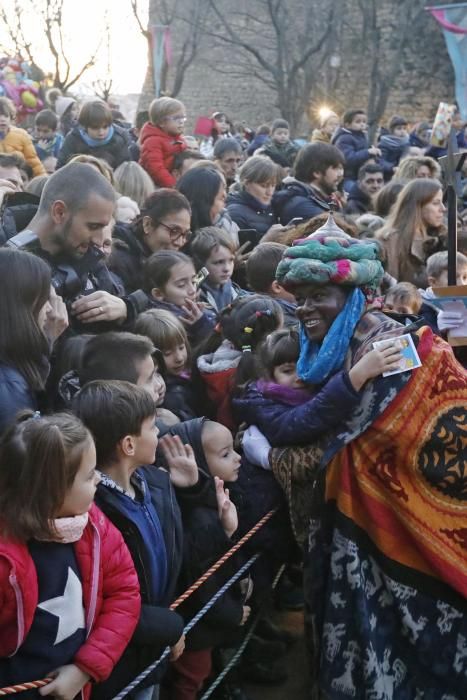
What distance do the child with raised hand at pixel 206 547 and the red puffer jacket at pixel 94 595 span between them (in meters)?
0.69

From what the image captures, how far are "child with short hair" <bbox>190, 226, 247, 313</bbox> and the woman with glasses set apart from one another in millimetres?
235

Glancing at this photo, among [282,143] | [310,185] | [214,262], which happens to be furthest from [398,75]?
[214,262]

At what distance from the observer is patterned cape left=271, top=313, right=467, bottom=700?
10.5 feet

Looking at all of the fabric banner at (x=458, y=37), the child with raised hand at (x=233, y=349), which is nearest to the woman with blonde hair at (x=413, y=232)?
the child with raised hand at (x=233, y=349)

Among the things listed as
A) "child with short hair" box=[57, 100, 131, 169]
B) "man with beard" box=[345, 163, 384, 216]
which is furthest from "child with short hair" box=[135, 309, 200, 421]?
"man with beard" box=[345, 163, 384, 216]

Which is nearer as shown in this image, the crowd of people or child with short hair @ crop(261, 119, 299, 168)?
the crowd of people

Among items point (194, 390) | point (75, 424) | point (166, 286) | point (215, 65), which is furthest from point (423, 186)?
point (215, 65)

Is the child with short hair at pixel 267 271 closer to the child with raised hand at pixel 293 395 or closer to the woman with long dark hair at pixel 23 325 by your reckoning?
the child with raised hand at pixel 293 395

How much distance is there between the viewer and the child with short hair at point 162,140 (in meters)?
7.70

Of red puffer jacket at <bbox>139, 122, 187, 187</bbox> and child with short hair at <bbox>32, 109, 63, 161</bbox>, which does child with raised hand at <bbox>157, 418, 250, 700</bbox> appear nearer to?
red puffer jacket at <bbox>139, 122, 187, 187</bbox>

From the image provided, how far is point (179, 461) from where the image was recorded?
3.45 metres

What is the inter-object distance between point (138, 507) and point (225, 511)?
0.54m

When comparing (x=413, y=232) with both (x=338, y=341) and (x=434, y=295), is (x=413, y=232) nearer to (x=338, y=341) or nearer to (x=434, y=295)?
(x=434, y=295)

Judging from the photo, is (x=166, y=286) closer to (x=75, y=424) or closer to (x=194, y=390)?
(x=194, y=390)
